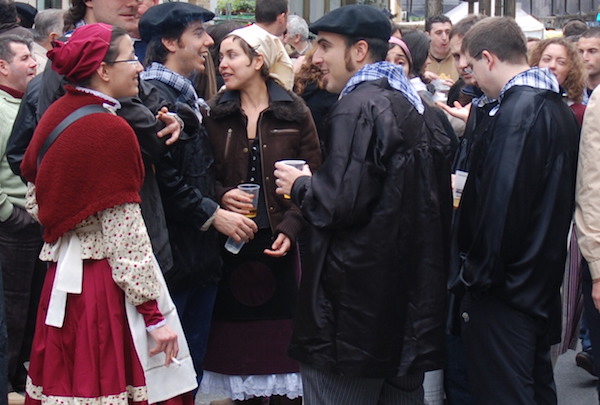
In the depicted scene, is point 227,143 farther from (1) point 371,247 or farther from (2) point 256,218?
(1) point 371,247

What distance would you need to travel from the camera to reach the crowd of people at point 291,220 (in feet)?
12.7

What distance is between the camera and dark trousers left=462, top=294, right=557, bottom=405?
4344mm

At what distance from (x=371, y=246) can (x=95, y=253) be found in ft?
3.58

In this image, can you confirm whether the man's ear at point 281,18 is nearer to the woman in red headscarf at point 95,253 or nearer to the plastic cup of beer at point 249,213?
the plastic cup of beer at point 249,213

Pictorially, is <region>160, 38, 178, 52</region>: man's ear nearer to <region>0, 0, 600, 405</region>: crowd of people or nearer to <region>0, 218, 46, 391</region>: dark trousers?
<region>0, 0, 600, 405</region>: crowd of people

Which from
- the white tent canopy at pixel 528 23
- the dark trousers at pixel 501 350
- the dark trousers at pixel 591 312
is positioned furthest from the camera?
the white tent canopy at pixel 528 23

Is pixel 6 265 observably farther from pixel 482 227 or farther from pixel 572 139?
pixel 572 139

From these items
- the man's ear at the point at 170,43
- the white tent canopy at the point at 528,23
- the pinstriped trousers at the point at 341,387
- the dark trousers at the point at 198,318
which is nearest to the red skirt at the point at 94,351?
the pinstriped trousers at the point at 341,387

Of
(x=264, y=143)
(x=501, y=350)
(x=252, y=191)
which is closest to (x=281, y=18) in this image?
(x=264, y=143)

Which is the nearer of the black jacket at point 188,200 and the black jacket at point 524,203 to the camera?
the black jacket at point 524,203

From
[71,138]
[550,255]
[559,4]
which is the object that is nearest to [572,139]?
[550,255]

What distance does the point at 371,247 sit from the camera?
3965 mm

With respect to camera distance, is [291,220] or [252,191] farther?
[291,220]

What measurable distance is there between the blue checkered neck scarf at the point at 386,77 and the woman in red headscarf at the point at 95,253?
95 centimetres
